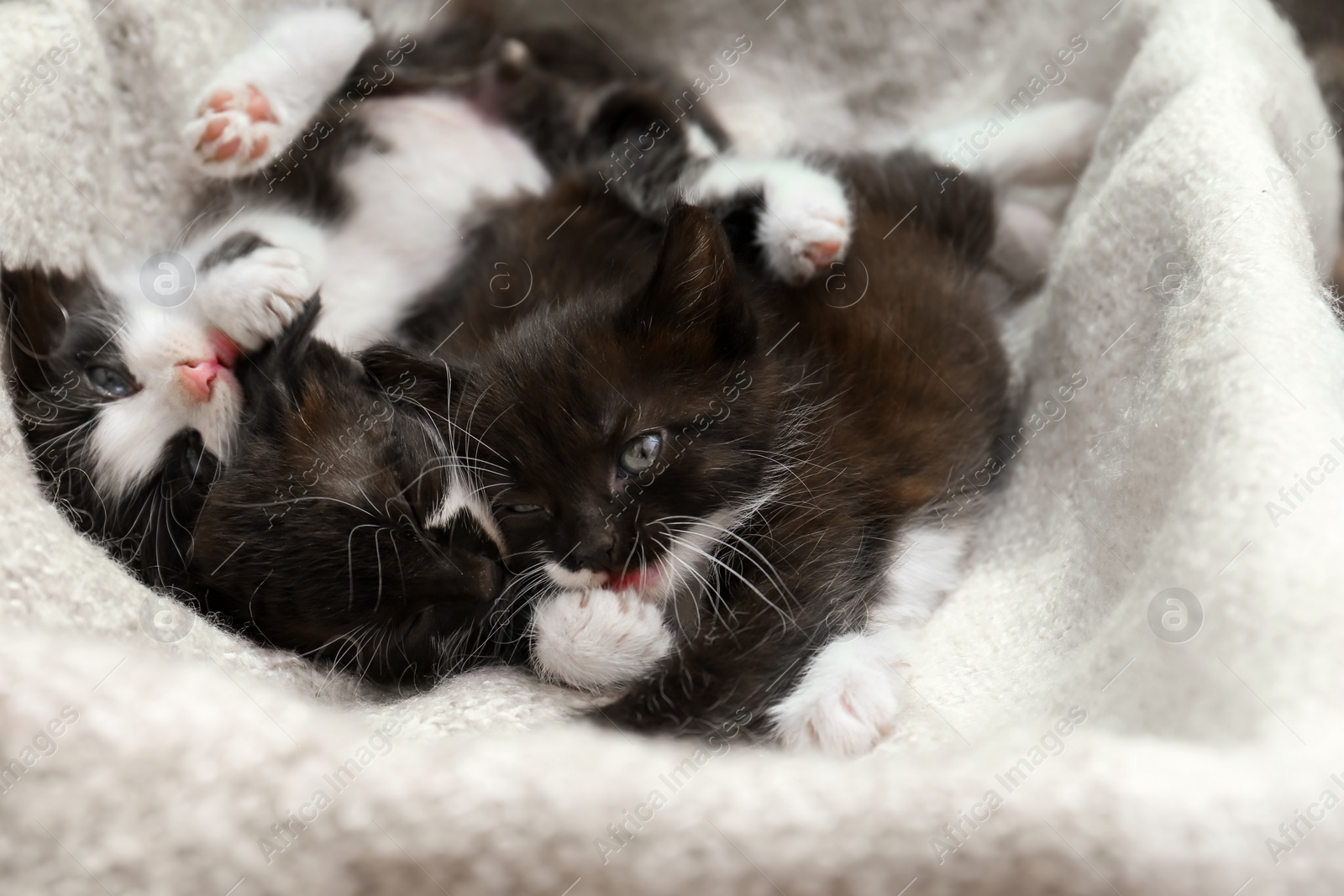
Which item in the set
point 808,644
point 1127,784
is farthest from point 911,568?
point 1127,784

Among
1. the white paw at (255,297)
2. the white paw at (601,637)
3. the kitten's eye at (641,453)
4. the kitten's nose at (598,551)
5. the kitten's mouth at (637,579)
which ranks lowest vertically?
the white paw at (601,637)

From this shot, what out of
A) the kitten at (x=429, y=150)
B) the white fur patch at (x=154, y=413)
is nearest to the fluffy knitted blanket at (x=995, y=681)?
the white fur patch at (x=154, y=413)

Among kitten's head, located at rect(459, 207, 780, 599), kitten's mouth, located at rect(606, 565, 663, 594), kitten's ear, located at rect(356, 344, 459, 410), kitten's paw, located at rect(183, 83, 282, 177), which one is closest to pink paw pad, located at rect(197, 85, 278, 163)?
kitten's paw, located at rect(183, 83, 282, 177)

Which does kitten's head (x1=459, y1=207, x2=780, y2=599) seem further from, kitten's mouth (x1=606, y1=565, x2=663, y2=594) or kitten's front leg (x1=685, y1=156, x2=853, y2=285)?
kitten's front leg (x1=685, y1=156, x2=853, y2=285)

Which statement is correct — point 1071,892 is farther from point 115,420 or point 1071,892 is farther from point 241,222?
point 241,222

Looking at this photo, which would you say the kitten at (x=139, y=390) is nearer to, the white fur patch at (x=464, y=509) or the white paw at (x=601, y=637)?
the white fur patch at (x=464, y=509)

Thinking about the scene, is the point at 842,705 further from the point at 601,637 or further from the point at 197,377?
the point at 197,377

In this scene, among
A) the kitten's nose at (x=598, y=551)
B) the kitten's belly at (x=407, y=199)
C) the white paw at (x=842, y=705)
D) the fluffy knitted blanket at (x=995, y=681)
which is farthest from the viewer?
the kitten's belly at (x=407, y=199)

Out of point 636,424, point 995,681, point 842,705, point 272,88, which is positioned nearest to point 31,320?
point 272,88
